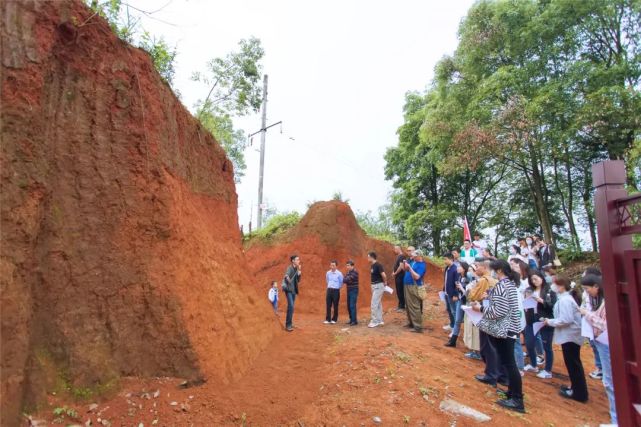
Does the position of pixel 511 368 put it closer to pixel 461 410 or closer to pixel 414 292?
pixel 461 410

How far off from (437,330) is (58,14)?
9.99 m

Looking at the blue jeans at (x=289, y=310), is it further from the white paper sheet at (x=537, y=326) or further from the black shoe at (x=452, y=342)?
the white paper sheet at (x=537, y=326)

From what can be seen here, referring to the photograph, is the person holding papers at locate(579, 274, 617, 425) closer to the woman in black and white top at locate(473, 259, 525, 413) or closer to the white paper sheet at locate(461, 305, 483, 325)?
the woman in black and white top at locate(473, 259, 525, 413)

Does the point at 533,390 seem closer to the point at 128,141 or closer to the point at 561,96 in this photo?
the point at 128,141

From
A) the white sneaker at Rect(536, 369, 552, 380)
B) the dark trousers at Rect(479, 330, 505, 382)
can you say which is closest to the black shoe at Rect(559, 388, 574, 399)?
the white sneaker at Rect(536, 369, 552, 380)

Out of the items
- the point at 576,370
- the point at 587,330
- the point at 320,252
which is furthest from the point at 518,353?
the point at 320,252

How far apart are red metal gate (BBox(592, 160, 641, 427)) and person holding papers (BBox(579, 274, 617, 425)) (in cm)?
232

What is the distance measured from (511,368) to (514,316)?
735 mm

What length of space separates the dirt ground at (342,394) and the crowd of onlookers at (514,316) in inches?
15.4

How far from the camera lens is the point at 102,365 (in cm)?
439

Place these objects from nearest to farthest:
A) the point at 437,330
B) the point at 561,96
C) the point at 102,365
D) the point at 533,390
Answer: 1. the point at 102,365
2. the point at 533,390
3. the point at 437,330
4. the point at 561,96

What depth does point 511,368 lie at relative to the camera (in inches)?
214

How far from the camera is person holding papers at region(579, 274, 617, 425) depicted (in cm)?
520

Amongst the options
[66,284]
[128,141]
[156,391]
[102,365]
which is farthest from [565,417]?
[128,141]
